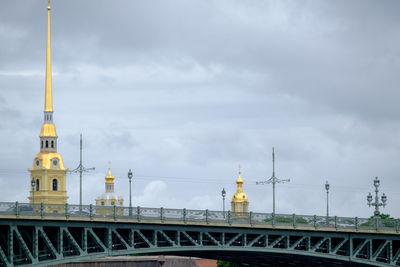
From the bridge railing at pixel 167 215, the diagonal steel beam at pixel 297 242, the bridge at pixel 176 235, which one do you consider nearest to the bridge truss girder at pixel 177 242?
the bridge at pixel 176 235

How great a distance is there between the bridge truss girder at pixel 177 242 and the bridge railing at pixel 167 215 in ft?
2.13

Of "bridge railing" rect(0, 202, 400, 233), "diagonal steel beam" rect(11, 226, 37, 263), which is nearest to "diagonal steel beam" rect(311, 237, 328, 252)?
"bridge railing" rect(0, 202, 400, 233)

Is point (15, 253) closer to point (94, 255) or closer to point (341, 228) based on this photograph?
point (94, 255)

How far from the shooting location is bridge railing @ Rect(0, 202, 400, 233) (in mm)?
85500

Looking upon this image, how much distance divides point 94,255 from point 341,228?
2815 cm

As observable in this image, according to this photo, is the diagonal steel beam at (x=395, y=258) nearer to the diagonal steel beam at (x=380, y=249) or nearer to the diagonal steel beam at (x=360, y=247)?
the diagonal steel beam at (x=380, y=249)

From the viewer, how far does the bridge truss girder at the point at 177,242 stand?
84375 millimetres

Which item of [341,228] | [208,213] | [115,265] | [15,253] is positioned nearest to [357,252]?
[341,228]

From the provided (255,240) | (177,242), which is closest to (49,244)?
(177,242)

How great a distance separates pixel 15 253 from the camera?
89.0 meters

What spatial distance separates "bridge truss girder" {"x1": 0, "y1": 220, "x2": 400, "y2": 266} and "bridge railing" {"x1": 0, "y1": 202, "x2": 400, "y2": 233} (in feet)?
2.13

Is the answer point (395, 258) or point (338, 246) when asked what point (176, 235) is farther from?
point (395, 258)

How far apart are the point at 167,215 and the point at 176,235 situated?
2.01 metres

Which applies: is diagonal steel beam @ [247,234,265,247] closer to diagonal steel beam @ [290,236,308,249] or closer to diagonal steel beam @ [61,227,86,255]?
diagonal steel beam @ [290,236,308,249]
